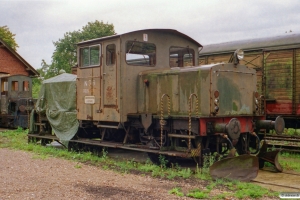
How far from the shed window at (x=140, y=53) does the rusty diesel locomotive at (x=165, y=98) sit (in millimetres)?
25

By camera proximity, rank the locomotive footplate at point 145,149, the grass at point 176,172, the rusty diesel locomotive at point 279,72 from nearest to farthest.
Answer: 1. the grass at point 176,172
2. the locomotive footplate at point 145,149
3. the rusty diesel locomotive at point 279,72

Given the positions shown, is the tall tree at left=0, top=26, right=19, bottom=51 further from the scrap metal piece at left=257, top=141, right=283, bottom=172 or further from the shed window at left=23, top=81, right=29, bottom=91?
the scrap metal piece at left=257, top=141, right=283, bottom=172

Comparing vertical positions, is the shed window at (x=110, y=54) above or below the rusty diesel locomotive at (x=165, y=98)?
above

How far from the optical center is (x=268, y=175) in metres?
8.21

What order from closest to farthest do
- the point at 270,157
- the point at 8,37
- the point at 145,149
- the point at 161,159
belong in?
the point at 270,157
the point at 161,159
the point at 145,149
the point at 8,37

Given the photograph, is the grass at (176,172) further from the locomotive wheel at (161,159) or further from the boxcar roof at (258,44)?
the boxcar roof at (258,44)

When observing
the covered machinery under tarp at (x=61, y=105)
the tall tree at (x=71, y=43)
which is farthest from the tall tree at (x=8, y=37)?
the covered machinery under tarp at (x=61, y=105)

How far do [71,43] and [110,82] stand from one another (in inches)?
1422

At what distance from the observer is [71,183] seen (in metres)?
6.93

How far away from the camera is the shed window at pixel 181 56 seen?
1062 cm

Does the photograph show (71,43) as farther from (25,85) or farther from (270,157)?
(270,157)

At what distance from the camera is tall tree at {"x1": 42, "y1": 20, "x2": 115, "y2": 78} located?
43.7 meters

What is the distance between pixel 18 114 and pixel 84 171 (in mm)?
13501

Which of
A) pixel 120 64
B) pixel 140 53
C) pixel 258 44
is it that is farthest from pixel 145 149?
pixel 258 44
